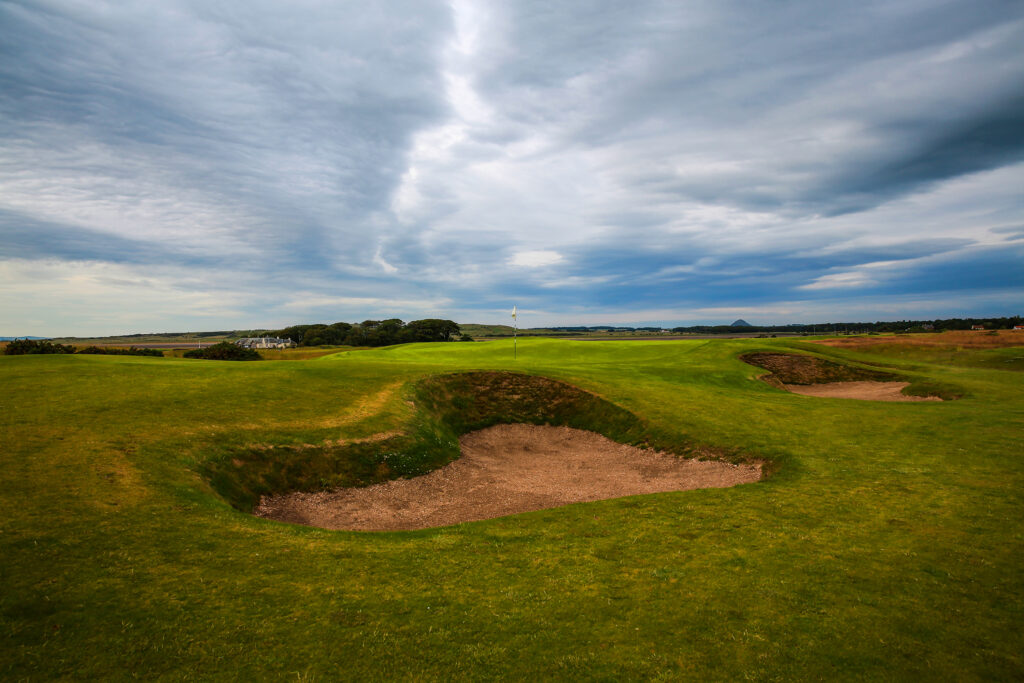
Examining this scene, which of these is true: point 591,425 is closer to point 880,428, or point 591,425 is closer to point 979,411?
point 880,428

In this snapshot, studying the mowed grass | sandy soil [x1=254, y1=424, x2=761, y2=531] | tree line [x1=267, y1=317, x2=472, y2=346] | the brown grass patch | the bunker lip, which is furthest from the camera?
tree line [x1=267, y1=317, x2=472, y2=346]

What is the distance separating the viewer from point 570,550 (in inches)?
470

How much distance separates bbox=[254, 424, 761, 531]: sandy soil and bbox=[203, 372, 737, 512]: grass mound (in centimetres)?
71

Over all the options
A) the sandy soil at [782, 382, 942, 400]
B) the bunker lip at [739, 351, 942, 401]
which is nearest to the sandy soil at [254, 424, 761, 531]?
the sandy soil at [782, 382, 942, 400]

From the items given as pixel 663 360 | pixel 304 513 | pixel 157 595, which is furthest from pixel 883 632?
pixel 663 360

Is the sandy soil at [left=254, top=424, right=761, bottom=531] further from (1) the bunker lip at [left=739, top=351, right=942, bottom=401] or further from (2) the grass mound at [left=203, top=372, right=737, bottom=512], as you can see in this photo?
(1) the bunker lip at [left=739, top=351, right=942, bottom=401]

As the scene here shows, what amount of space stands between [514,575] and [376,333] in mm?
149198

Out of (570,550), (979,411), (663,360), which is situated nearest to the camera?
(570,550)

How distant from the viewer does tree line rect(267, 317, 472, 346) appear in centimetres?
15138

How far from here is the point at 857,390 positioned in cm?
4356

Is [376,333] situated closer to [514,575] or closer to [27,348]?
[27,348]

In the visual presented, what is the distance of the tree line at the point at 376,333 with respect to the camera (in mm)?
151375

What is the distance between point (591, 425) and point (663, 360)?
102 feet

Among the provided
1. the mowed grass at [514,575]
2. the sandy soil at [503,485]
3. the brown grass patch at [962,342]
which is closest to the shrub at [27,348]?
the mowed grass at [514,575]
